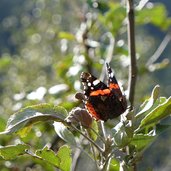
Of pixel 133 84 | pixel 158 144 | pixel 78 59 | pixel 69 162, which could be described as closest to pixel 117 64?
pixel 78 59

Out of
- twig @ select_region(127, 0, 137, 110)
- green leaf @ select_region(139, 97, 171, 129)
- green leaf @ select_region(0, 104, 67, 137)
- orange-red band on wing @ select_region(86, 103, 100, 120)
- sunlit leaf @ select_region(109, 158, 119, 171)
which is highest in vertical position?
twig @ select_region(127, 0, 137, 110)

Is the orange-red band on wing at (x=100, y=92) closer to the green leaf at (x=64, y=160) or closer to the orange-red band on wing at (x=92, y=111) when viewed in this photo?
the orange-red band on wing at (x=92, y=111)

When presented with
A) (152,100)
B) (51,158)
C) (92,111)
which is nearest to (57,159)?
(51,158)

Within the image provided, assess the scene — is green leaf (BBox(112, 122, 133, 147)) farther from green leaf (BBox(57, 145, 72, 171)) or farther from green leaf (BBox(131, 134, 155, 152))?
green leaf (BBox(57, 145, 72, 171))

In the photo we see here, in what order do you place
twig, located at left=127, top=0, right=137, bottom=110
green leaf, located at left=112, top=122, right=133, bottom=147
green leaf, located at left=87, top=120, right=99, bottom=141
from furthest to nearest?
twig, located at left=127, top=0, right=137, bottom=110 → green leaf, located at left=87, top=120, right=99, bottom=141 → green leaf, located at left=112, top=122, right=133, bottom=147

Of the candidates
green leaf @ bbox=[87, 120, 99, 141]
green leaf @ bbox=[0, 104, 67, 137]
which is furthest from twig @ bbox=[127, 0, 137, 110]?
green leaf @ bbox=[0, 104, 67, 137]

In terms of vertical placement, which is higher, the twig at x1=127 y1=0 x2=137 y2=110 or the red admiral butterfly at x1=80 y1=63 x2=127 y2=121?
the twig at x1=127 y1=0 x2=137 y2=110
